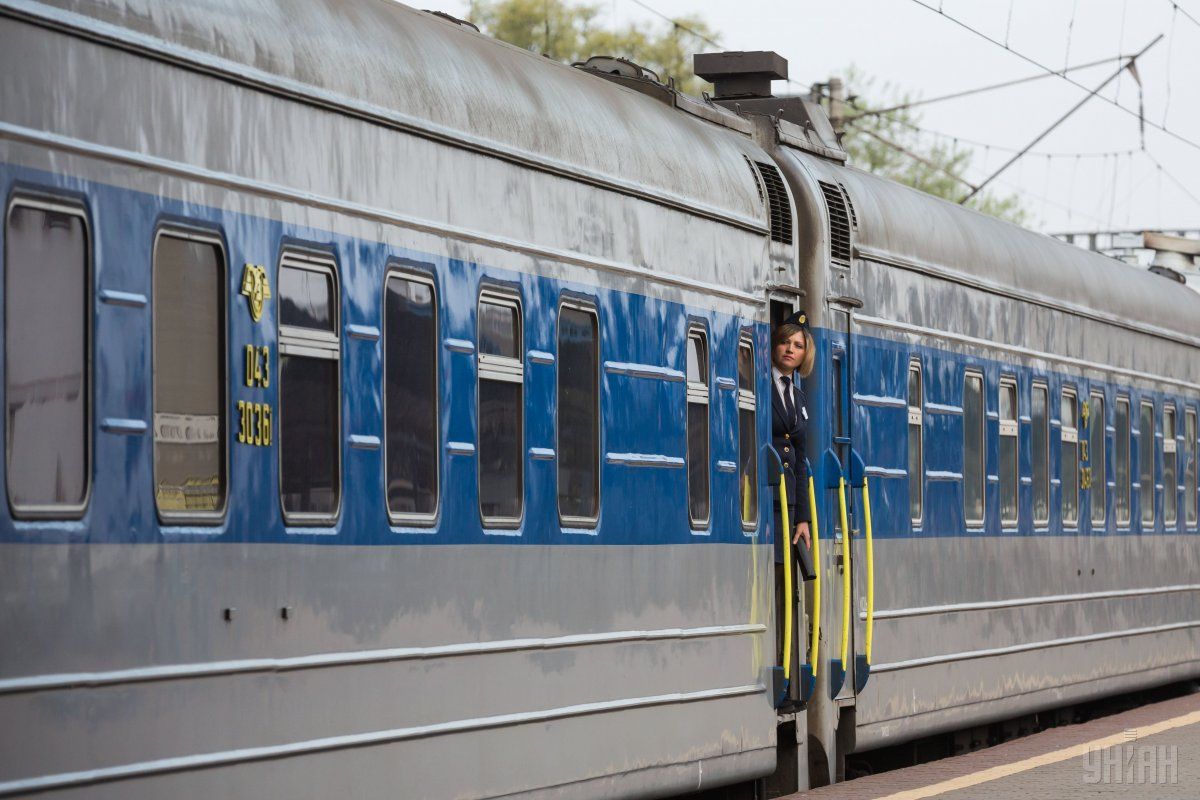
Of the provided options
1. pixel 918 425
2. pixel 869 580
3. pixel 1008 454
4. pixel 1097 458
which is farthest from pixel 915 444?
pixel 1097 458

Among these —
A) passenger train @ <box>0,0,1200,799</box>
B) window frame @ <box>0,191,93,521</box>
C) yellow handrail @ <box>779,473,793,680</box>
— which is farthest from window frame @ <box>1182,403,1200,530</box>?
window frame @ <box>0,191,93,521</box>

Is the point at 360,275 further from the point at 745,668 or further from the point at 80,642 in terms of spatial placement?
the point at 745,668

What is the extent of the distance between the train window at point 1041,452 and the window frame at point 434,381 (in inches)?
349

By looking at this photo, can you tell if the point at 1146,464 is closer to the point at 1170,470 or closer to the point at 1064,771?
the point at 1170,470

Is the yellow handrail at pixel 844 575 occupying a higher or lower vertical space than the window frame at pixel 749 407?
lower

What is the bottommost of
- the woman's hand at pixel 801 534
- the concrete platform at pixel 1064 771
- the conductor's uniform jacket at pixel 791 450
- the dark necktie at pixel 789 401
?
the concrete platform at pixel 1064 771

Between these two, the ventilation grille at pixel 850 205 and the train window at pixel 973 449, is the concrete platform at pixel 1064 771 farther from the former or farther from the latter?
the ventilation grille at pixel 850 205

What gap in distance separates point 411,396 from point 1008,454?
8539 mm

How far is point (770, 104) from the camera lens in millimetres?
13312

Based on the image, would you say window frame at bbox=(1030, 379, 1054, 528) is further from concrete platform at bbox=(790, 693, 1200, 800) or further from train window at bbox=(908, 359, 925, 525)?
train window at bbox=(908, 359, 925, 525)

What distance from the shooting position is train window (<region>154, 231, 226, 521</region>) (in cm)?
654

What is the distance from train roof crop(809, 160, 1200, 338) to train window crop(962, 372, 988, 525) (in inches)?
29.8

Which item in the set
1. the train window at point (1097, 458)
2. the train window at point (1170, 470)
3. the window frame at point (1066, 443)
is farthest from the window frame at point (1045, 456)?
the train window at point (1170, 470)

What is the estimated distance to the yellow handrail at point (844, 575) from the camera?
40.1ft
